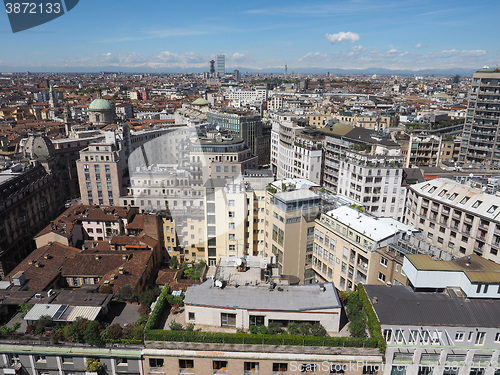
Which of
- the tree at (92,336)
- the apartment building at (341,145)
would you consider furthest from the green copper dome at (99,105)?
the tree at (92,336)

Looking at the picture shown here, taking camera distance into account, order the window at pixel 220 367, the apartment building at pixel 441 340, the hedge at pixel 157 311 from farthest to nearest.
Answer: the hedge at pixel 157 311
the window at pixel 220 367
the apartment building at pixel 441 340

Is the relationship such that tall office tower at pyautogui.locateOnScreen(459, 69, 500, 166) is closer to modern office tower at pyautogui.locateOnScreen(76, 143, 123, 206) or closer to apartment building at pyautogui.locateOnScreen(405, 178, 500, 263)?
apartment building at pyautogui.locateOnScreen(405, 178, 500, 263)

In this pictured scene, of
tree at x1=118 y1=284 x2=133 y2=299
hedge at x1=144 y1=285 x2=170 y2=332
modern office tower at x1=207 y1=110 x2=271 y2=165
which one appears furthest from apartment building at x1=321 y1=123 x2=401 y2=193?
hedge at x1=144 y1=285 x2=170 y2=332

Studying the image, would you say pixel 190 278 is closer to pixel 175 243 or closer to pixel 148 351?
pixel 175 243

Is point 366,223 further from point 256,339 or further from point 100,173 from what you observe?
point 100,173

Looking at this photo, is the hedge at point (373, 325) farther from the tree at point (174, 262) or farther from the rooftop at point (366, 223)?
the tree at point (174, 262)

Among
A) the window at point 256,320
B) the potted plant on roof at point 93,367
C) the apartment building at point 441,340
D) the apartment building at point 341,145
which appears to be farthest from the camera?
the apartment building at point 341,145
